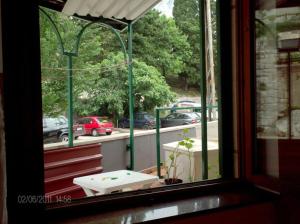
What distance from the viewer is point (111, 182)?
90.3 inches

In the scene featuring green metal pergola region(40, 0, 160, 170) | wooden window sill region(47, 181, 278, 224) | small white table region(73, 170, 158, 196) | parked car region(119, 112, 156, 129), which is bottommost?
small white table region(73, 170, 158, 196)

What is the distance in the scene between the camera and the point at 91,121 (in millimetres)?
5383

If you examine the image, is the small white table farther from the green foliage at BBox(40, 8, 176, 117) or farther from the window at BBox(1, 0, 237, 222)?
the green foliage at BBox(40, 8, 176, 117)

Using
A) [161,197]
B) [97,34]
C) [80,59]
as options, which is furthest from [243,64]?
[97,34]

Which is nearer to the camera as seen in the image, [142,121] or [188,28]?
[142,121]

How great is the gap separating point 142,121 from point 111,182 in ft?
13.2

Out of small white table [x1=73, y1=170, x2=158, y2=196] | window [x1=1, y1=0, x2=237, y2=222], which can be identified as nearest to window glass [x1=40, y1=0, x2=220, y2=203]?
small white table [x1=73, y1=170, x2=158, y2=196]

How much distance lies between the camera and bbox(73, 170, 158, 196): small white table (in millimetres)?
2184

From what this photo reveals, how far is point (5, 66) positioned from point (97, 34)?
20.7 feet

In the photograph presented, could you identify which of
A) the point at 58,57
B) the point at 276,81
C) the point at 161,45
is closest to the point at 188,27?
the point at 161,45

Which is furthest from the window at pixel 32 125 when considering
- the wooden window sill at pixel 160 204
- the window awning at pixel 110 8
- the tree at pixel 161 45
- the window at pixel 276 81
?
the tree at pixel 161 45

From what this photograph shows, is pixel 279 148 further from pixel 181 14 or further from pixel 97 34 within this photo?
pixel 181 14

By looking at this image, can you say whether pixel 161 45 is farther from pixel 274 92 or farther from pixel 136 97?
pixel 274 92

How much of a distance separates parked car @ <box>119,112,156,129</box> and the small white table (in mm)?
3576
